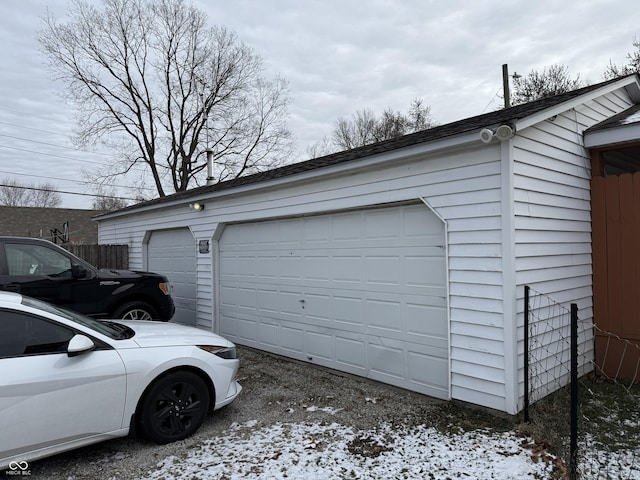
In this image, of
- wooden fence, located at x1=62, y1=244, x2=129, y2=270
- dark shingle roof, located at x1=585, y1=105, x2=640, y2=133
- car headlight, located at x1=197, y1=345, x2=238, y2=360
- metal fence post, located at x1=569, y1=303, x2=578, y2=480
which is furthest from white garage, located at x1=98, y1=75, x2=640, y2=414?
wooden fence, located at x1=62, y1=244, x2=129, y2=270

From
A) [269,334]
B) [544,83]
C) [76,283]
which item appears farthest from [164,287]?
[544,83]

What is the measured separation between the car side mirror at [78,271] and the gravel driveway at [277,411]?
109 inches

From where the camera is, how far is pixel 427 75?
14.0 meters

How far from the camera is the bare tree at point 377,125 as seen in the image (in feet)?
85.1

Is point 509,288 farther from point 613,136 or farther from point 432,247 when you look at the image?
point 613,136

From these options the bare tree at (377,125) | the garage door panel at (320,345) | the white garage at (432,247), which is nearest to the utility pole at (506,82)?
the white garage at (432,247)

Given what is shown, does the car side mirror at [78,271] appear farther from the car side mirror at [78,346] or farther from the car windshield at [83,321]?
the car side mirror at [78,346]

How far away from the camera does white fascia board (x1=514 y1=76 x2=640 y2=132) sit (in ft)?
13.3

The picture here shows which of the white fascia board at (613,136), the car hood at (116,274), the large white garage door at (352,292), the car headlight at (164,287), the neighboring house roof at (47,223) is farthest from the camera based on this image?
the neighboring house roof at (47,223)

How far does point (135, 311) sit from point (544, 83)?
1717cm

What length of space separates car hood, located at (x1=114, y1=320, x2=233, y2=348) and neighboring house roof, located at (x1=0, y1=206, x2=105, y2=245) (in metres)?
23.1

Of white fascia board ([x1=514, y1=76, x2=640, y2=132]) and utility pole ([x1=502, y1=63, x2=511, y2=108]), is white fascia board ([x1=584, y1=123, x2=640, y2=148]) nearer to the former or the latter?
white fascia board ([x1=514, y1=76, x2=640, y2=132])

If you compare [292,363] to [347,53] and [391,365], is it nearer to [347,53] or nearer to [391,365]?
[391,365]

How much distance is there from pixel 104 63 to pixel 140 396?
23.4m
